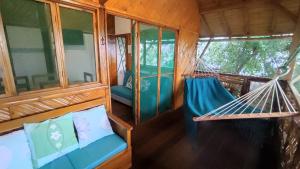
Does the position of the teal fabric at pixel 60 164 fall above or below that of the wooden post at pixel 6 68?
below

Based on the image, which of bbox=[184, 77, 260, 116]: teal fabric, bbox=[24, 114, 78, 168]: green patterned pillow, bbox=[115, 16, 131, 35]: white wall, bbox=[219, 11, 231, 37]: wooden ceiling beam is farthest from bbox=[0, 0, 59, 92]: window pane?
bbox=[219, 11, 231, 37]: wooden ceiling beam

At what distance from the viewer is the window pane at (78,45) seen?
163cm

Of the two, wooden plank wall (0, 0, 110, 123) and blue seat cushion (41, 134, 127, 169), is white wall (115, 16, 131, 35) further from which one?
blue seat cushion (41, 134, 127, 169)

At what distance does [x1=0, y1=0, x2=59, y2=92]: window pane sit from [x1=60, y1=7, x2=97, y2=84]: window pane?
16 cm

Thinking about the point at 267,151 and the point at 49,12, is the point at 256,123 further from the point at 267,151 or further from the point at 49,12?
the point at 49,12

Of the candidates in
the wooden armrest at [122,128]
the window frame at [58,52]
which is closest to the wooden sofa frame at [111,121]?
the wooden armrest at [122,128]

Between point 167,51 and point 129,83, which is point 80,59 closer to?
point 167,51

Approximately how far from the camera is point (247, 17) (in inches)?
129

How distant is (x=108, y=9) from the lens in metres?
1.85

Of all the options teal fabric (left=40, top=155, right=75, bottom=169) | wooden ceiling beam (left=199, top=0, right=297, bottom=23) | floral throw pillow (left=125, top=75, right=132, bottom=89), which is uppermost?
wooden ceiling beam (left=199, top=0, right=297, bottom=23)

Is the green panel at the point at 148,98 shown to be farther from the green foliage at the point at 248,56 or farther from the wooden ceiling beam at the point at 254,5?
the green foliage at the point at 248,56

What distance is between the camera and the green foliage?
4.66 m

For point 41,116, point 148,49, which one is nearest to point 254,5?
point 148,49

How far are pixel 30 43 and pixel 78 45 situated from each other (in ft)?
1.54
